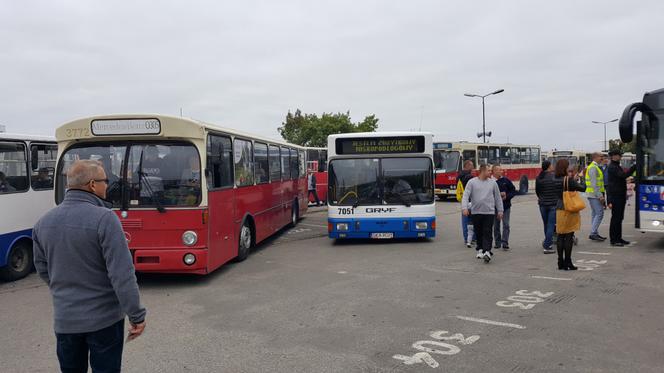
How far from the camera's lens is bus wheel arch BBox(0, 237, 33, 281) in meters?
9.41

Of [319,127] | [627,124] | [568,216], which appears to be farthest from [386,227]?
[319,127]

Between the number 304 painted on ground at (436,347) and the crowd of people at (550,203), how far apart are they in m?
4.22

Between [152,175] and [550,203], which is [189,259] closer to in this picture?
[152,175]

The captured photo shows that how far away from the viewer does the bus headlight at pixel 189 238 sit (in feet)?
27.9

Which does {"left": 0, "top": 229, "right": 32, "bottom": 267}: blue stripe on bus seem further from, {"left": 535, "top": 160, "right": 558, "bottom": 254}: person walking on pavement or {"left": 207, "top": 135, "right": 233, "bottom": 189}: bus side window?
{"left": 535, "top": 160, "right": 558, "bottom": 254}: person walking on pavement

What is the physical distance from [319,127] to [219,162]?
44.9 meters

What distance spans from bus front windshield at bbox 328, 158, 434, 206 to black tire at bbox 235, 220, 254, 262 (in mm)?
2348

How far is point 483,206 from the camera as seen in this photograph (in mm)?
10156

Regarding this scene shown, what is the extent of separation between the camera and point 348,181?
1291cm

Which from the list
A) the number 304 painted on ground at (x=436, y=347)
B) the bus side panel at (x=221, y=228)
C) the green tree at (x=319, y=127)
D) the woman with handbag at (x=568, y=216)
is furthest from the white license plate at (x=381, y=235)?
the green tree at (x=319, y=127)

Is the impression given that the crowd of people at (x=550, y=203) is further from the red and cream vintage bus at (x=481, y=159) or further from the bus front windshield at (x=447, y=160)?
the bus front windshield at (x=447, y=160)

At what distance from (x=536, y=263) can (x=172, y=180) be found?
650cm

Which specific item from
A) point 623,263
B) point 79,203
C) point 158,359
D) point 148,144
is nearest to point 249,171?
point 148,144

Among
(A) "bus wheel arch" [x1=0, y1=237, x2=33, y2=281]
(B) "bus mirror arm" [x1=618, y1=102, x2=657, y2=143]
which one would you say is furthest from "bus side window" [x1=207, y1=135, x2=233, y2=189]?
(B) "bus mirror arm" [x1=618, y1=102, x2=657, y2=143]
